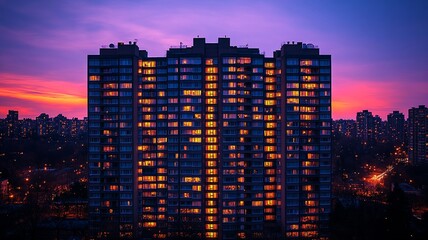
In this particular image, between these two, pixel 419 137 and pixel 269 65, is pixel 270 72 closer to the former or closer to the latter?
pixel 269 65

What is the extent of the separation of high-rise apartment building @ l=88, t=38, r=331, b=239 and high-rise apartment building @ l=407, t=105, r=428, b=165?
230 feet

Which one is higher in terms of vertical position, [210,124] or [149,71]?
[149,71]

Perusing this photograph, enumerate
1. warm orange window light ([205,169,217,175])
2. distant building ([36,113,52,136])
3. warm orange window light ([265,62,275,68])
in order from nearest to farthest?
1. warm orange window light ([205,169,217,175])
2. warm orange window light ([265,62,275,68])
3. distant building ([36,113,52,136])

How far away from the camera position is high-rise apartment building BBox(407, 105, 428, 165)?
10838cm

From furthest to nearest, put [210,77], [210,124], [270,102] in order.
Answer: [270,102]
[210,77]
[210,124]

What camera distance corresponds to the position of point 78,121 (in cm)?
19638

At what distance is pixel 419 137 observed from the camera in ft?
363

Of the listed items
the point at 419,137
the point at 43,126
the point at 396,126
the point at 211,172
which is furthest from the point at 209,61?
the point at 396,126

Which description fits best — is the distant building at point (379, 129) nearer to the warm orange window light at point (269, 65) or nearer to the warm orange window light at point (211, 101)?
the warm orange window light at point (269, 65)

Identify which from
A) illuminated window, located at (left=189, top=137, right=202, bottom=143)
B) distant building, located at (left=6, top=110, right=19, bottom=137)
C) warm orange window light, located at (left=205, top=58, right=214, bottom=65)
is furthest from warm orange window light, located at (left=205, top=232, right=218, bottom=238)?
distant building, located at (left=6, top=110, right=19, bottom=137)

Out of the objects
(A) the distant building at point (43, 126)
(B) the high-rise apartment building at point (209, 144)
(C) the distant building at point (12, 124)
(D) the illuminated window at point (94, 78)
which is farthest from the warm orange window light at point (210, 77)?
(A) the distant building at point (43, 126)

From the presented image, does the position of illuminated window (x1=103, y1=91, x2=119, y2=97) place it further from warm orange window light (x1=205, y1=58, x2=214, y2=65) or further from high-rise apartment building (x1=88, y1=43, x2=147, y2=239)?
warm orange window light (x1=205, y1=58, x2=214, y2=65)

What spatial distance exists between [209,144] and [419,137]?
276ft

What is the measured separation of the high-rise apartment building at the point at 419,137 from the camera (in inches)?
4267
